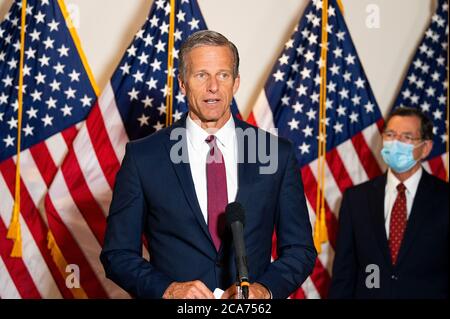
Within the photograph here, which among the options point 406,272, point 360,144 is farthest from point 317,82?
point 406,272

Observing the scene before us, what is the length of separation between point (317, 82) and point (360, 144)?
0.45 meters

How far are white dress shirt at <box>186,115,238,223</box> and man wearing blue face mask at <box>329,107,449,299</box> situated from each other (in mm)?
1786

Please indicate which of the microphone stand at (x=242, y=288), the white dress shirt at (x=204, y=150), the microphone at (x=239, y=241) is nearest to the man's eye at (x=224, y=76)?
the white dress shirt at (x=204, y=150)

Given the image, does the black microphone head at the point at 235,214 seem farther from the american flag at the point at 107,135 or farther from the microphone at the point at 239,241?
the american flag at the point at 107,135

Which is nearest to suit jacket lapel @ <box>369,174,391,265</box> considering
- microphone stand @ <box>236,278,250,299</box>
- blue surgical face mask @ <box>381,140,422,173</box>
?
blue surgical face mask @ <box>381,140,422,173</box>

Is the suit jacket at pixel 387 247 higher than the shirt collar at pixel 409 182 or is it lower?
lower

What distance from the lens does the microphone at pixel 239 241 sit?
1.69 metres

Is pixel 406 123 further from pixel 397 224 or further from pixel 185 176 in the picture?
pixel 185 176

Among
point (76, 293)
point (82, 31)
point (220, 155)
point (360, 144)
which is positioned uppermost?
point (82, 31)

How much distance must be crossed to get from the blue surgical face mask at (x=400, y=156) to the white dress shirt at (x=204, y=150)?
183 centimetres

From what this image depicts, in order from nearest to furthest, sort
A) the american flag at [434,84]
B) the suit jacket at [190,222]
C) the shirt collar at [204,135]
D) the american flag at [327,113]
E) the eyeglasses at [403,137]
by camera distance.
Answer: the suit jacket at [190,222] → the shirt collar at [204,135] → the eyeglasses at [403,137] → the american flag at [327,113] → the american flag at [434,84]

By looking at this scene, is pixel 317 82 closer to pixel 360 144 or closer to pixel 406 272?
pixel 360 144

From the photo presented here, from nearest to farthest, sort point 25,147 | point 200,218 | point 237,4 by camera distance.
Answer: point 200,218
point 25,147
point 237,4

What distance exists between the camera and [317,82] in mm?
4277
